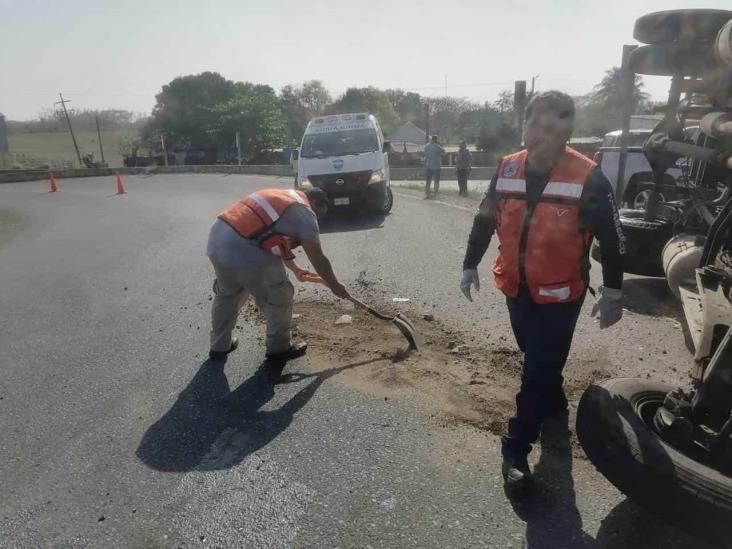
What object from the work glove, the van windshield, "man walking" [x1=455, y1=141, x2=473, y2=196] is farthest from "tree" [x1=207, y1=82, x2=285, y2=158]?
the work glove

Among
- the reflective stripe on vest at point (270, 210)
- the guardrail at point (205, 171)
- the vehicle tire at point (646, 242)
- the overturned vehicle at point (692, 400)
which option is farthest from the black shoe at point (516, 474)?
the guardrail at point (205, 171)

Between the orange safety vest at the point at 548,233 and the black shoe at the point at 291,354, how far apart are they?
2.03 metres

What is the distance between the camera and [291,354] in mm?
4195

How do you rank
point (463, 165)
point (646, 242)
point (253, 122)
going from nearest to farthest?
1. point (646, 242)
2. point (463, 165)
3. point (253, 122)

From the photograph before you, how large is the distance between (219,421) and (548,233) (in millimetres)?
2229

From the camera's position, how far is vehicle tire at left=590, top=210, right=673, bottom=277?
16.7ft

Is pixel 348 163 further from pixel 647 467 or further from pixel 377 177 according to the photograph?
pixel 647 467

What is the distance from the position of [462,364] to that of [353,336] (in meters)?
1.03

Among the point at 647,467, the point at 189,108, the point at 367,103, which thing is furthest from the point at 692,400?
the point at 367,103

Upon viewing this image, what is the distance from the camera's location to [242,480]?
275cm

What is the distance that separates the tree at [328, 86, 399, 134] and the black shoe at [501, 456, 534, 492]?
60.0m

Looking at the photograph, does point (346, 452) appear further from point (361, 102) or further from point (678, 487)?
point (361, 102)

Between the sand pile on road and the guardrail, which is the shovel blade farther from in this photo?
the guardrail

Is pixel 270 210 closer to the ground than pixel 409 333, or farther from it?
farther from it
